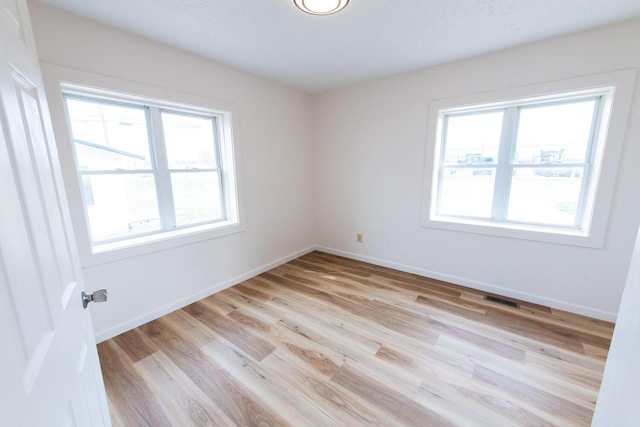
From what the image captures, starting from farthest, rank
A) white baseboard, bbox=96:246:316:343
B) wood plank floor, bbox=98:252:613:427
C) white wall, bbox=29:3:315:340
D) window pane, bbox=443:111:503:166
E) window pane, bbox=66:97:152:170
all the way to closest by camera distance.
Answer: window pane, bbox=443:111:503:166 → white baseboard, bbox=96:246:316:343 → window pane, bbox=66:97:152:170 → white wall, bbox=29:3:315:340 → wood plank floor, bbox=98:252:613:427

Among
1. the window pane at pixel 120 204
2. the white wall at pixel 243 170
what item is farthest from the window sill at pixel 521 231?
the window pane at pixel 120 204

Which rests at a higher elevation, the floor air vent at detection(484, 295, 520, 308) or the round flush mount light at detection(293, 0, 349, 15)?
the round flush mount light at detection(293, 0, 349, 15)

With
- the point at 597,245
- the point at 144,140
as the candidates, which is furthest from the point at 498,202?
the point at 144,140

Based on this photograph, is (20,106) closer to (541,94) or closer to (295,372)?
(295,372)

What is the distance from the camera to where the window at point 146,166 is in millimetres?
1945

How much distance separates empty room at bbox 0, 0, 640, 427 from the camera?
0.78 metres

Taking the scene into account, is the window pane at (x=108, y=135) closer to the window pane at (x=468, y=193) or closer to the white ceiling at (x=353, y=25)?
the white ceiling at (x=353, y=25)

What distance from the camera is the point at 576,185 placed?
7.55 feet

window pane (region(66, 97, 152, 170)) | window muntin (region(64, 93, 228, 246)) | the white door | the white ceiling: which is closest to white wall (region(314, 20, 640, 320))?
the white ceiling

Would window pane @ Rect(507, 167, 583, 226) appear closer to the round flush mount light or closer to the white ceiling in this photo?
the white ceiling

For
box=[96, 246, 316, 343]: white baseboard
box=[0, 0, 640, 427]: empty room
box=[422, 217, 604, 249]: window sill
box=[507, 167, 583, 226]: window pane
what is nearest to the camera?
box=[0, 0, 640, 427]: empty room

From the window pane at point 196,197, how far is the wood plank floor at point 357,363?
0.88 m

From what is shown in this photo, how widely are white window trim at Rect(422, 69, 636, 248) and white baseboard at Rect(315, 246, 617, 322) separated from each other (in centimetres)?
57

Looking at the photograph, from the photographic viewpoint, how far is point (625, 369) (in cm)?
61
